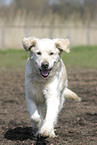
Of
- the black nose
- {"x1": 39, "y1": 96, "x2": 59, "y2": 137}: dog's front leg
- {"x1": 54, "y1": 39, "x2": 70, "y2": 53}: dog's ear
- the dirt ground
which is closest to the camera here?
{"x1": 39, "y1": 96, "x2": 59, "y2": 137}: dog's front leg

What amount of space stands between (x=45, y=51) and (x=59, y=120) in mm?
1817

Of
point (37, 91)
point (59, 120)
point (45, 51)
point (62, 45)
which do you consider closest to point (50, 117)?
point (37, 91)

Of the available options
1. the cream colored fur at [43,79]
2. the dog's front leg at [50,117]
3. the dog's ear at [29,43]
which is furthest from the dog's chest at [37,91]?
the dog's ear at [29,43]

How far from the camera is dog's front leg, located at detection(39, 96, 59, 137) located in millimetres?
4480

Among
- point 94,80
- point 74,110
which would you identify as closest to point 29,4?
point 94,80

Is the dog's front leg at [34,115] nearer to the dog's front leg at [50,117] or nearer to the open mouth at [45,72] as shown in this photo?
the dog's front leg at [50,117]

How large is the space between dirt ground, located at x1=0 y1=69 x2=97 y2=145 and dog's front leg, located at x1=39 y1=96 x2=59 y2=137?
1.21ft

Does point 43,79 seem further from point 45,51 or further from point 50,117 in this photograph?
point 50,117

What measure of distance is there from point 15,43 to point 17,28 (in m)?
2.03

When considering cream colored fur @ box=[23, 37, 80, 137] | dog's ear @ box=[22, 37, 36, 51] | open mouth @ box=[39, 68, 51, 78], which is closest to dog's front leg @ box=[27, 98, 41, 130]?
cream colored fur @ box=[23, 37, 80, 137]

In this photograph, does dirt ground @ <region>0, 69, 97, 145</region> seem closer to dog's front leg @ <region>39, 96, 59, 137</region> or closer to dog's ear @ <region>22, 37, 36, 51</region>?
dog's front leg @ <region>39, 96, 59, 137</region>

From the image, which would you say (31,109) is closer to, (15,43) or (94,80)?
(94,80)

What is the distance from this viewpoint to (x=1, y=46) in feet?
90.1

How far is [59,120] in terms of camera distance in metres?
6.25
